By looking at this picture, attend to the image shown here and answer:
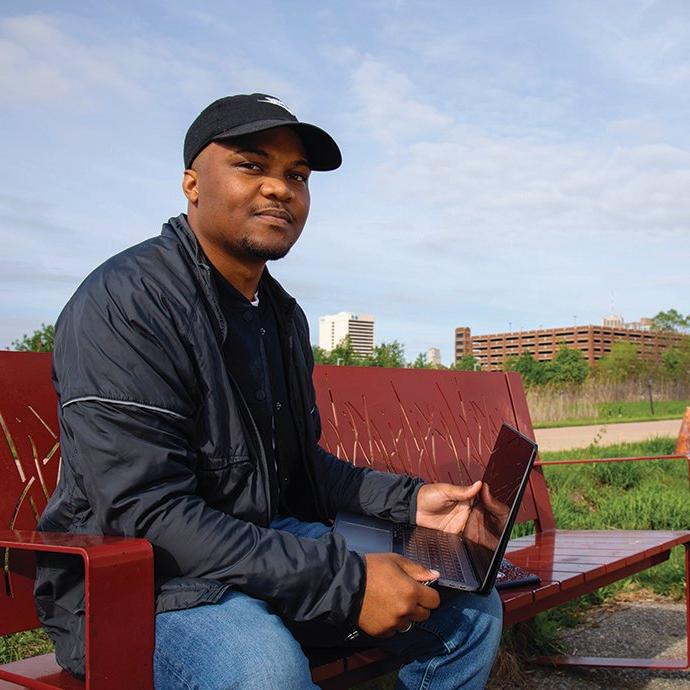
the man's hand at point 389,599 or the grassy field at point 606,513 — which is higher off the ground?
the man's hand at point 389,599

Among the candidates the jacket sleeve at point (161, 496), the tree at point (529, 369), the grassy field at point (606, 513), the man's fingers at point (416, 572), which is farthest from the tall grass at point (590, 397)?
the jacket sleeve at point (161, 496)

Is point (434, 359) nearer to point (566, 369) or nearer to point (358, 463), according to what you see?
point (566, 369)

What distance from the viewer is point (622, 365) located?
115ft

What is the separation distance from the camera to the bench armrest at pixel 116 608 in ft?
4.89

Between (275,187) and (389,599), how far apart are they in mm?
1025

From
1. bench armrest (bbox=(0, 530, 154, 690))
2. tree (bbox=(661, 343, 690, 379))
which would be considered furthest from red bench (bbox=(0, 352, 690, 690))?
tree (bbox=(661, 343, 690, 379))

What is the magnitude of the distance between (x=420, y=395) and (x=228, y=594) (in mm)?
2109

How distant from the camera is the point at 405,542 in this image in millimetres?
2273

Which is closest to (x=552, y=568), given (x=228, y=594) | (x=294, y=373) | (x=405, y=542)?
(x=405, y=542)

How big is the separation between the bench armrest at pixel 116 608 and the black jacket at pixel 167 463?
9cm

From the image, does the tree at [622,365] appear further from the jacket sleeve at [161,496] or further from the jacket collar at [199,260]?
the jacket sleeve at [161,496]

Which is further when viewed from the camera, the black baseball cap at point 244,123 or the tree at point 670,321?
the tree at point 670,321

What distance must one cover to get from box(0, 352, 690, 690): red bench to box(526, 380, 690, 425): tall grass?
15.0m

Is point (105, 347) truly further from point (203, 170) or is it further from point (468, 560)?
point (468, 560)
